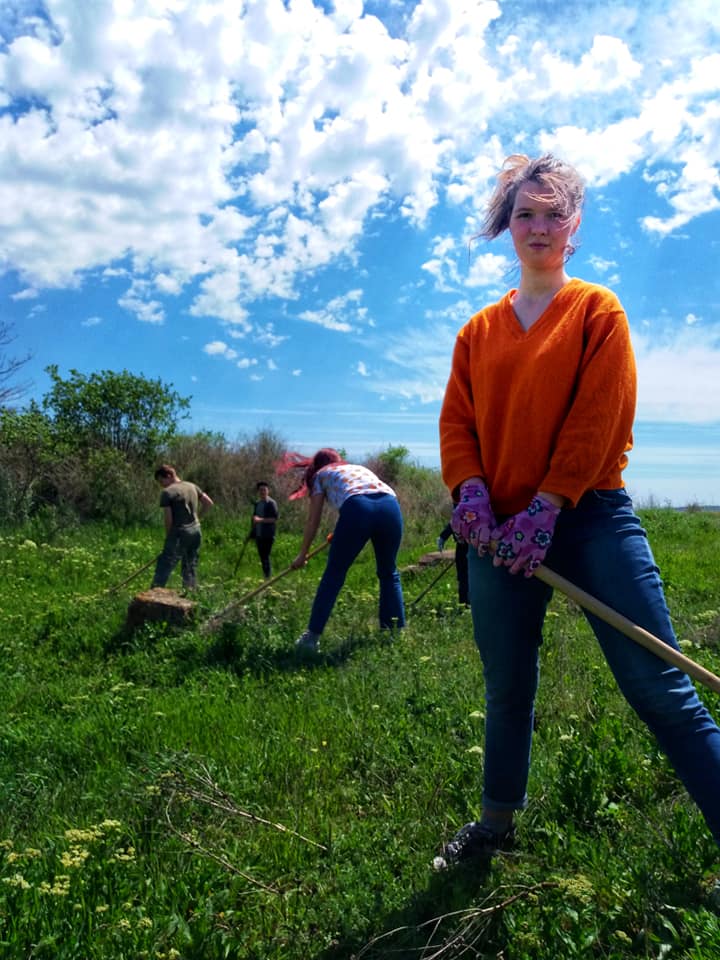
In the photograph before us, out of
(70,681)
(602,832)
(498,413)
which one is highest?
(498,413)

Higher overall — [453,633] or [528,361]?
[528,361]

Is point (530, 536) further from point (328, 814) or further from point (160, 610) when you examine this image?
point (160, 610)

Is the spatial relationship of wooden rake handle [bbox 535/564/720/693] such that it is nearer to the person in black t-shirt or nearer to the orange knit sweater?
the orange knit sweater

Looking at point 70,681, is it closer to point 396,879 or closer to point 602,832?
point 396,879

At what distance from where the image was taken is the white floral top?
5.63 metres

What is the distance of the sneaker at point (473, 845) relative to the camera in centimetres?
251

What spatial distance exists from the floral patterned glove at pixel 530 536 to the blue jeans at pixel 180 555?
726cm

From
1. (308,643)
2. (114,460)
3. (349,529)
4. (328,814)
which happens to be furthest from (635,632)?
(114,460)

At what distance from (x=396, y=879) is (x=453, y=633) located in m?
3.54

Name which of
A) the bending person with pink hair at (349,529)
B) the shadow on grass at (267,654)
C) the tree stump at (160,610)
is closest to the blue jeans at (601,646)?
the shadow on grass at (267,654)

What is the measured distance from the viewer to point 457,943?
6.75 feet

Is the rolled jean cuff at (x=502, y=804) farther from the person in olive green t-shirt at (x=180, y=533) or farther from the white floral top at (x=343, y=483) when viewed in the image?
the person in olive green t-shirt at (x=180, y=533)

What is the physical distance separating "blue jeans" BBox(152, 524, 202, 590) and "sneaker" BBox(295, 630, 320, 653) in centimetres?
375

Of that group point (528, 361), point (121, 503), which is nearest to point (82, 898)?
point (528, 361)
